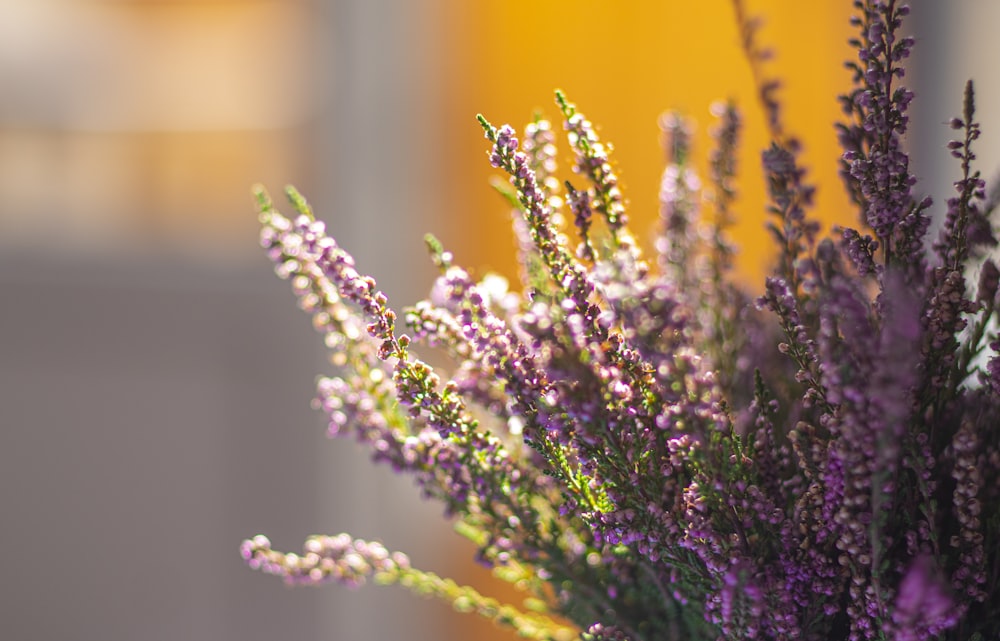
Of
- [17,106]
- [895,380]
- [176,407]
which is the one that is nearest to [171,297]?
[176,407]

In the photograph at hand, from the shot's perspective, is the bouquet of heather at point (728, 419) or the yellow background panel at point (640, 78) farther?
the yellow background panel at point (640, 78)

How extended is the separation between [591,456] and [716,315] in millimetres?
268

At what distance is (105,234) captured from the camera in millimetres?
1994

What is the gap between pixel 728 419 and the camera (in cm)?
48

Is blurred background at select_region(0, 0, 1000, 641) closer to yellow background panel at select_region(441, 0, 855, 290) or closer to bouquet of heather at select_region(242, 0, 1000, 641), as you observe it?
yellow background panel at select_region(441, 0, 855, 290)

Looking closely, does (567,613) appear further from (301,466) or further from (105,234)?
(105,234)

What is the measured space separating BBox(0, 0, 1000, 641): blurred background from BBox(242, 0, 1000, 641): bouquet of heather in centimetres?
135

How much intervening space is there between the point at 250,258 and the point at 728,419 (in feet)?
5.17

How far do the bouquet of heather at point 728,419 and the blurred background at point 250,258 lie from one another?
53.1 inches

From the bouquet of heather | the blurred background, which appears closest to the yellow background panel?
the blurred background

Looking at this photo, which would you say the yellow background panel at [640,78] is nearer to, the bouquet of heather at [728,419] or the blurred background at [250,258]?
the blurred background at [250,258]

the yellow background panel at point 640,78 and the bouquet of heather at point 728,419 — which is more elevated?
the yellow background panel at point 640,78

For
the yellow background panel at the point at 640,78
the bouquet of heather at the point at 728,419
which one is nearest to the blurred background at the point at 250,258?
the yellow background panel at the point at 640,78

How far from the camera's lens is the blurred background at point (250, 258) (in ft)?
6.19
